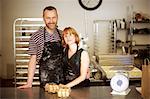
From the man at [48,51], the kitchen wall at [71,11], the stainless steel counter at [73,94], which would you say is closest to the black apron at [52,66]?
the man at [48,51]

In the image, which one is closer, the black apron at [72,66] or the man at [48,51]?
the black apron at [72,66]

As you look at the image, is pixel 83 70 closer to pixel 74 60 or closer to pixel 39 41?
pixel 74 60

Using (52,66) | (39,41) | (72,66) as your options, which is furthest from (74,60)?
(39,41)

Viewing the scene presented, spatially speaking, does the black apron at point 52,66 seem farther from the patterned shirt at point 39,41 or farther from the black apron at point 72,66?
the patterned shirt at point 39,41

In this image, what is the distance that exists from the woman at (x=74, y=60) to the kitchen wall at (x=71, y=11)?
4979 millimetres

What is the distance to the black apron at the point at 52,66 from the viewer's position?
9.39 feet

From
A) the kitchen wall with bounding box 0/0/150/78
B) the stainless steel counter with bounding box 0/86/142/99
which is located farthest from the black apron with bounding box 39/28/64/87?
the kitchen wall with bounding box 0/0/150/78

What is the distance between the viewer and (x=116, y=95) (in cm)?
252

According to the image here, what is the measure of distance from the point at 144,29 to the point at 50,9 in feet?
16.5

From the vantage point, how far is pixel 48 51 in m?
2.96

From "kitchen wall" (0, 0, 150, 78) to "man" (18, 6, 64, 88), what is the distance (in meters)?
4.55

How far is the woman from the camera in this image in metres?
2.65

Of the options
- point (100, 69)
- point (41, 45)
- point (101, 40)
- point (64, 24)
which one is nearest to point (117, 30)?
point (101, 40)

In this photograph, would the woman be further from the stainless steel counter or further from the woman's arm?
the stainless steel counter
